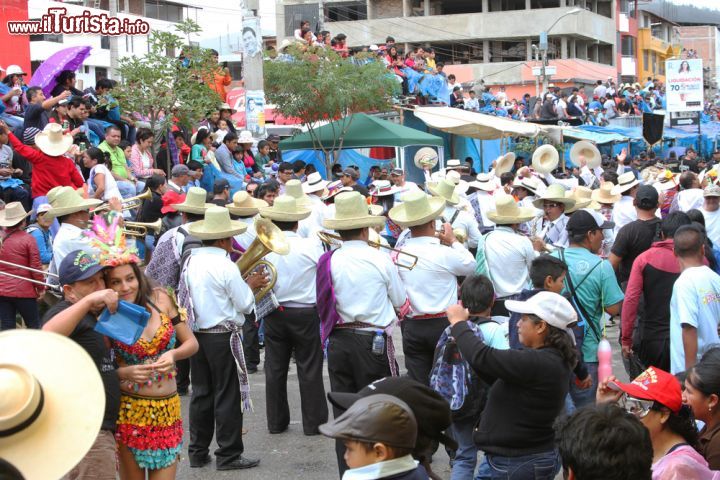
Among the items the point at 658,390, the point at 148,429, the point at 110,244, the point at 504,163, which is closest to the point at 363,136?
the point at 504,163

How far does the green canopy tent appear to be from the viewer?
20.3 m

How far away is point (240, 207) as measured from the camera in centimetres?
947

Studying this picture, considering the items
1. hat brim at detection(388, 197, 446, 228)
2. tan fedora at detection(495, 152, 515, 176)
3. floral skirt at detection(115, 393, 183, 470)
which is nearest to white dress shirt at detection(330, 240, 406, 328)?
hat brim at detection(388, 197, 446, 228)

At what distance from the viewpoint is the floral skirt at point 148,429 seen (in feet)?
16.7

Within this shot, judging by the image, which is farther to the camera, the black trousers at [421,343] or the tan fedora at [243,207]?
the tan fedora at [243,207]

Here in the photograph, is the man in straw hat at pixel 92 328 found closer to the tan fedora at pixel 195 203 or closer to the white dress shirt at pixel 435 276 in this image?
the white dress shirt at pixel 435 276

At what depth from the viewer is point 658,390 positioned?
4062 millimetres

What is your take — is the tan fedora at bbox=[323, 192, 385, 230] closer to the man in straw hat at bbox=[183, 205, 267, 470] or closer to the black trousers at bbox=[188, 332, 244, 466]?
the man in straw hat at bbox=[183, 205, 267, 470]

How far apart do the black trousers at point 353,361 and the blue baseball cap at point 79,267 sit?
252 centimetres

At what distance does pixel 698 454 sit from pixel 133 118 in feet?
45.1

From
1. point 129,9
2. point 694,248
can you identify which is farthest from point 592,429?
point 129,9

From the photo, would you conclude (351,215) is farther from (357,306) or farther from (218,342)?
(218,342)

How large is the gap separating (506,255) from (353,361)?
5.76 ft

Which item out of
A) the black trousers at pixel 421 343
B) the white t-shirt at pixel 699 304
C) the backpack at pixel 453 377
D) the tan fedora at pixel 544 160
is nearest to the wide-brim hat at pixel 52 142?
the black trousers at pixel 421 343
